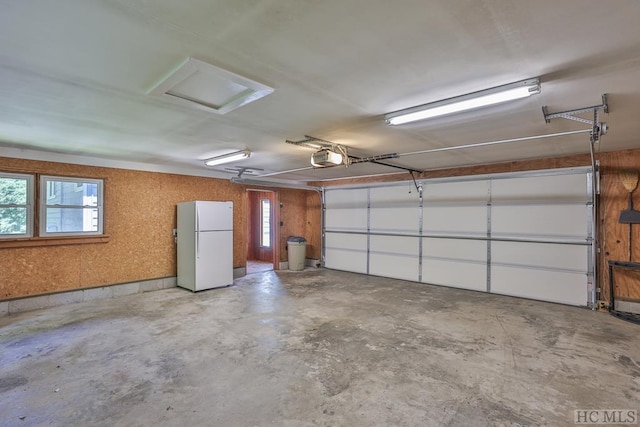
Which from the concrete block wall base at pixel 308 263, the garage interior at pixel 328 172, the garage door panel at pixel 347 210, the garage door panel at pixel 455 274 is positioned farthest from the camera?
the concrete block wall base at pixel 308 263

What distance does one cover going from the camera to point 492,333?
364 centimetres

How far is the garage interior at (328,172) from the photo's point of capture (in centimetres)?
170

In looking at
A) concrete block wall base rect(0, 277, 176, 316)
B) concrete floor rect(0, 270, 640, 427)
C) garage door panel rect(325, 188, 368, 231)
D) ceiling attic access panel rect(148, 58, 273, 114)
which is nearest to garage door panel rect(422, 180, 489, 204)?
garage door panel rect(325, 188, 368, 231)

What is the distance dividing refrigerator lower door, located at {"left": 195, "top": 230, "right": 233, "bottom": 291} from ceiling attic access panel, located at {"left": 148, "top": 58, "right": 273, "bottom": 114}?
348 cm

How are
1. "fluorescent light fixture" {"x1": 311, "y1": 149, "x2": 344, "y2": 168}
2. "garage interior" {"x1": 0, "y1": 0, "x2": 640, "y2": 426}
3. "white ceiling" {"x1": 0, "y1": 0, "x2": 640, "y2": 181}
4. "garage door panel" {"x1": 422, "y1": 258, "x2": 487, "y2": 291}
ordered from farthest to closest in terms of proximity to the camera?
1. "garage door panel" {"x1": 422, "y1": 258, "x2": 487, "y2": 291}
2. "fluorescent light fixture" {"x1": 311, "y1": 149, "x2": 344, "y2": 168}
3. "garage interior" {"x1": 0, "y1": 0, "x2": 640, "y2": 426}
4. "white ceiling" {"x1": 0, "y1": 0, "x2": 640, "y2": 181}

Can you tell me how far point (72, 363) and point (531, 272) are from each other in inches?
254

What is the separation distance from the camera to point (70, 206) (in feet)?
16.2

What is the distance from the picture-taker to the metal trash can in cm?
809

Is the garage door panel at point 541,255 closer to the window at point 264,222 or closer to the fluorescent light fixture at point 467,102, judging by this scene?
the fluorescent light fixture at point 467,102

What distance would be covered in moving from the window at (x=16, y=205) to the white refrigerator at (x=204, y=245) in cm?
218

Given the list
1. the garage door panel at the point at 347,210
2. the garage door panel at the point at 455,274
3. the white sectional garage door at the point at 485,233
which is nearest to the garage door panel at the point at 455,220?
the white sectional garage door at the point at 485,233

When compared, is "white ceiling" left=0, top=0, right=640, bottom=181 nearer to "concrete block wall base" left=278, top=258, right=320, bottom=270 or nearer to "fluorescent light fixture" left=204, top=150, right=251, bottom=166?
"fluorescent light fixture" left=204, top=150, right=251, bottom=166

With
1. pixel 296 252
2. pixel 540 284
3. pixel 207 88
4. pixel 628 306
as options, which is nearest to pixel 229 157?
pixel 207 88

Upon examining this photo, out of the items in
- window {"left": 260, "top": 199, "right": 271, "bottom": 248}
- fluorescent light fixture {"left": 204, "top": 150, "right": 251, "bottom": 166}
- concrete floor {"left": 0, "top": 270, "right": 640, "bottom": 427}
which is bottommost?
concrete floor {"left": 0, "top": 270, "right": 640, "bottom": 427}
